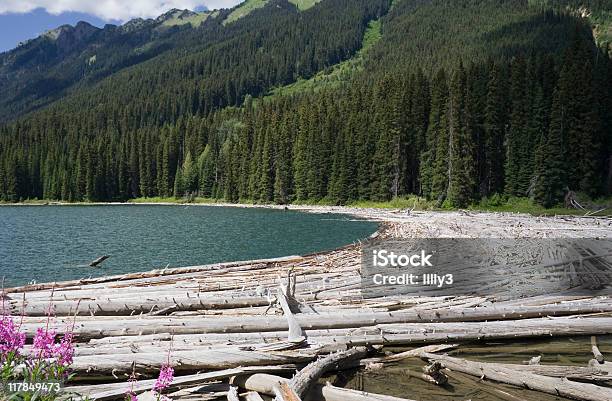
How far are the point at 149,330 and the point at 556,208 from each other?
58724 mm

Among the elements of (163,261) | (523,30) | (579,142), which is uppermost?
(523,30)

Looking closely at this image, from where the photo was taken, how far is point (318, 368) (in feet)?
32.3

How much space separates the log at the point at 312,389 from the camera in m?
8.77

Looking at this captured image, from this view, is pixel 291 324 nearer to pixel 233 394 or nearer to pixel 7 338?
pixel 233 394

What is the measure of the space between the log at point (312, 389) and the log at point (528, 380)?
3211mm

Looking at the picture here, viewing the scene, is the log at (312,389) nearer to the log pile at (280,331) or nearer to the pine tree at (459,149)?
the log pile at (280,331)

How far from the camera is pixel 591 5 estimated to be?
181 m

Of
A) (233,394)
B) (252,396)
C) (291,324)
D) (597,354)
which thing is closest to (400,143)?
(597,354)

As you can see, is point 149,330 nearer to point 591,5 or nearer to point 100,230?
point 100,230

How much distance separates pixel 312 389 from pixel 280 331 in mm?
2929

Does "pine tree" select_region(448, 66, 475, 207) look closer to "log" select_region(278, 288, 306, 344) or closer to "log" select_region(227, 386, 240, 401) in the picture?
"log" select_region(278, 288, 306, 344)

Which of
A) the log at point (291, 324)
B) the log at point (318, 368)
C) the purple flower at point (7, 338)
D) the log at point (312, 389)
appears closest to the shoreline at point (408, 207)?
the log at point (291, 324)

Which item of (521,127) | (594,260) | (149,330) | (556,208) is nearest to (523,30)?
(521,127)

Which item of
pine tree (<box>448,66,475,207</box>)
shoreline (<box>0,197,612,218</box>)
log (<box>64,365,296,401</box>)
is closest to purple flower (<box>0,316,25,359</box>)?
log (<box>64,365,296,401</box>)
